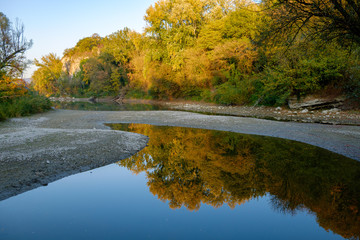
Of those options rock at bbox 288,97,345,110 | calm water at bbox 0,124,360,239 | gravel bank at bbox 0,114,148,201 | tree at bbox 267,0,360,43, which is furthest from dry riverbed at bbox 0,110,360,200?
rock at bbox 288,97,345,110

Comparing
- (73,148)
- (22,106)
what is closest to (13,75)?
(22,106)

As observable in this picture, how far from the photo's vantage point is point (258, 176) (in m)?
6.52

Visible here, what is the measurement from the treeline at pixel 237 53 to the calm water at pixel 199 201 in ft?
16.1

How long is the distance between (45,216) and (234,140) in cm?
860

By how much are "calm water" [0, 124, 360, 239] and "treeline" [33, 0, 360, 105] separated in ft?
16.1

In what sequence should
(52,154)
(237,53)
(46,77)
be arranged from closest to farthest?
(52,154), (237,53), (46,77)

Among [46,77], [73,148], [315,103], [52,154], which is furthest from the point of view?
[46,77]

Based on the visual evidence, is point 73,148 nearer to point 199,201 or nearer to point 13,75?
point 199,201

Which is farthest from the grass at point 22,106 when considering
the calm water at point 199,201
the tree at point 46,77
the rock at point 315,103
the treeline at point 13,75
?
the tree at point 46,77

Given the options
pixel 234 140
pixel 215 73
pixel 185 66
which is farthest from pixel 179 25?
pixel 234 140

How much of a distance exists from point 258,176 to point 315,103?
50.8 ft

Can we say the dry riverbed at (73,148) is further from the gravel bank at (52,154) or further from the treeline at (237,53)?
the treeline at (237,53)

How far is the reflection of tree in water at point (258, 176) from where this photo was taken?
493 centimetres

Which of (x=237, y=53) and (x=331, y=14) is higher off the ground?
(x=237, y=53)
